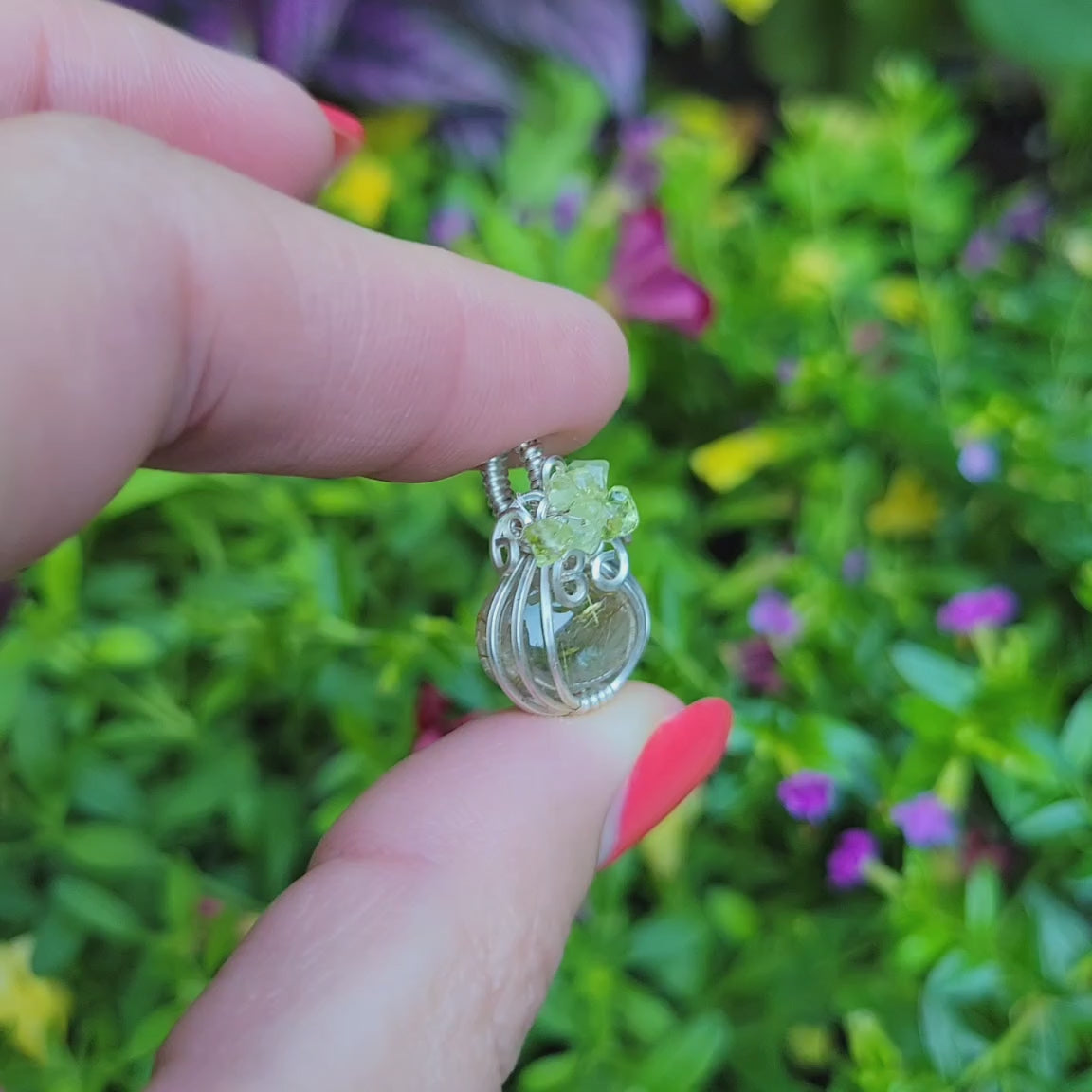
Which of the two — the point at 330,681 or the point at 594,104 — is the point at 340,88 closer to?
the point at 594,104

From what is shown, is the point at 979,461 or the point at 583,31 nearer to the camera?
the point at 979,461

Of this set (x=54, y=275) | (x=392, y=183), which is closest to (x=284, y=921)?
(x=54, y=275)

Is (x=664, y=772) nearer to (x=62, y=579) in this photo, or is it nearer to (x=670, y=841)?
(x=670, y=841)

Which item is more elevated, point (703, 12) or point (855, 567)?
point (703, 12)

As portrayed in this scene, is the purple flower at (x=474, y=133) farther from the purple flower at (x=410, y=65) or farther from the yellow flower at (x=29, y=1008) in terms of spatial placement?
the yellow flower at (x=29, y=1008)

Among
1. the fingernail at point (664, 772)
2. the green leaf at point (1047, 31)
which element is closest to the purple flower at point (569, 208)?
the green leaf at point (1047, 31)

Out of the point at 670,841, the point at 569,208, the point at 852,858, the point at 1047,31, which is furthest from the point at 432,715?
the point at 1047,31
